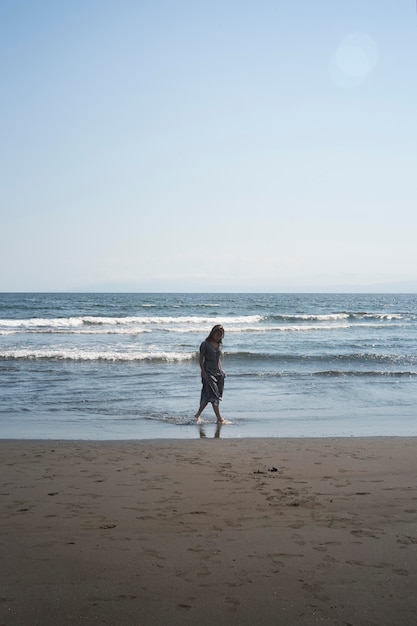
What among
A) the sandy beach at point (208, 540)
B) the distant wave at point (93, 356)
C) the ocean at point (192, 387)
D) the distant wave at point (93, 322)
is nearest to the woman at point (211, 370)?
the ocean at point (192, 387)

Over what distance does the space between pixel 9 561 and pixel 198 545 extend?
118 centimetres

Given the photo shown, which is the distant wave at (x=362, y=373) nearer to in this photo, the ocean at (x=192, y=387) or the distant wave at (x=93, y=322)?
the ocean at (x=192, y=387)

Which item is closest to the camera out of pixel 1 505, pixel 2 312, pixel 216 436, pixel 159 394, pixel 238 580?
pixel 238 580

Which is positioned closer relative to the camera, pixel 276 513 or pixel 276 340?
pixel 276 513

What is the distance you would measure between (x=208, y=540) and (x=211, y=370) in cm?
585

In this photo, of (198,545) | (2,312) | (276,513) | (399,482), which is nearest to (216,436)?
(399,482)

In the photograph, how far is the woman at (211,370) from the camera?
9.55 meters

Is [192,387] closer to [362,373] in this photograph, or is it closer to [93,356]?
[362,373]

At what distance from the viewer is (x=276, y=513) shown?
14.8 feet

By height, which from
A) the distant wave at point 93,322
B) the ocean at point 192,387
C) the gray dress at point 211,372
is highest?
the gray dress at point 211,372

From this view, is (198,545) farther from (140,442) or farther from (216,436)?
(216,436)

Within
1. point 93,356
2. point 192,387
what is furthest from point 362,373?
point 93,356

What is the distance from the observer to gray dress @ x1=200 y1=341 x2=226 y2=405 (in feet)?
31.4

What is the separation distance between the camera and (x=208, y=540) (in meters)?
3.92
